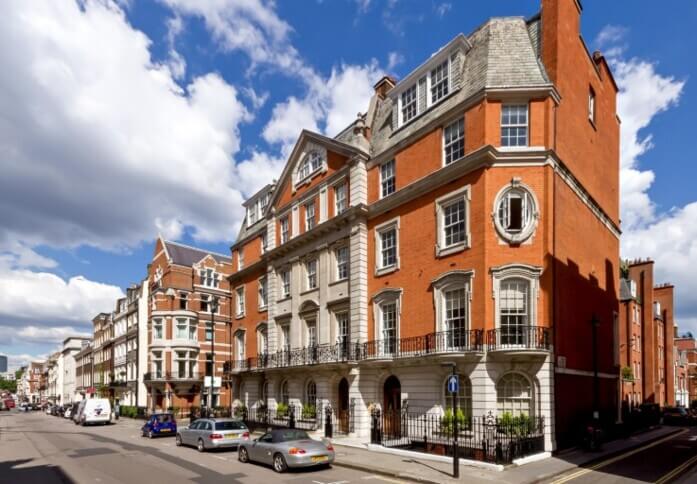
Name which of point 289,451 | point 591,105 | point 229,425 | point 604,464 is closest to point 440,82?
point 591,105

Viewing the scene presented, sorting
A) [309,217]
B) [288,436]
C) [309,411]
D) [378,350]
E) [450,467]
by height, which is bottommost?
[309,411]

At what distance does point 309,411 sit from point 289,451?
12.3 metres

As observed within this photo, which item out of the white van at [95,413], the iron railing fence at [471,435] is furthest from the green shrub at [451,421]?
the white van at [95,413]

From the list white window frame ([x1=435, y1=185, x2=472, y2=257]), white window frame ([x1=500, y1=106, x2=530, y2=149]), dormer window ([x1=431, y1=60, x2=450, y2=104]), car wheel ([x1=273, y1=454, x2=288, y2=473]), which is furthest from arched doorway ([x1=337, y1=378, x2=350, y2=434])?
dormer window ([x1=431, y1=60, x2=450, y2=104])

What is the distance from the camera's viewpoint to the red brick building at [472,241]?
62.0ft

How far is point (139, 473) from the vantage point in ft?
50.6

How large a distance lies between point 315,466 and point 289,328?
15.4m

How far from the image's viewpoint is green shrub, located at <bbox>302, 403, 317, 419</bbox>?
88.4ft

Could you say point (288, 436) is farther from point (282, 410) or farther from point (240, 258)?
point (240, 258)

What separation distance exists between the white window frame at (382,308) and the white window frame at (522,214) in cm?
579

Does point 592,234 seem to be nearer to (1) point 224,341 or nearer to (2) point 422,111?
(2) point 422,111

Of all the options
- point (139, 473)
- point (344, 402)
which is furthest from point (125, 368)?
→ point (139, 473)

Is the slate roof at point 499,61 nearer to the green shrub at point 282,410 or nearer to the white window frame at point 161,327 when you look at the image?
the green shrub at point 282,410

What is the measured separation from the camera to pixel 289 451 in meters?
15.2
